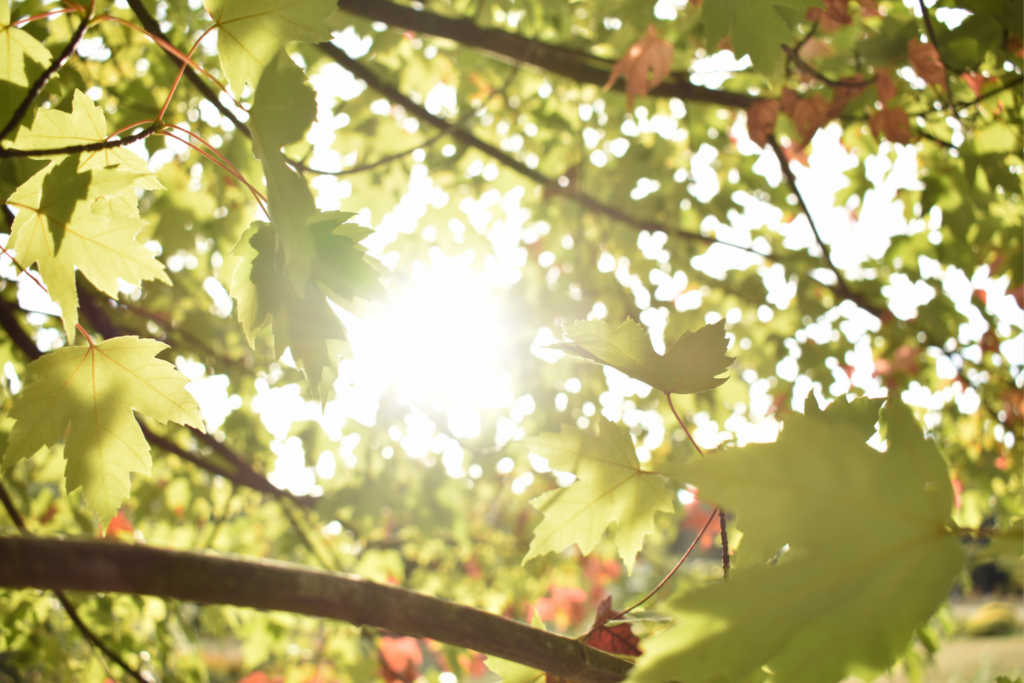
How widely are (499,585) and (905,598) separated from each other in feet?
20.3

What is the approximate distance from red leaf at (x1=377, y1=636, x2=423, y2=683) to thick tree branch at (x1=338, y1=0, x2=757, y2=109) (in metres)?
2.54

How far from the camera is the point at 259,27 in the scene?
0.89 m

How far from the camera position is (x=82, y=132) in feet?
3.04

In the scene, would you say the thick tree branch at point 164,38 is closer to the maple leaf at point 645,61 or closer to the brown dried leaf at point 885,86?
the maple leaf at point 645,61

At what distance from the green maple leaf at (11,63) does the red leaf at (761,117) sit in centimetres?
188

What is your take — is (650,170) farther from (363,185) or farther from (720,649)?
(720,649)

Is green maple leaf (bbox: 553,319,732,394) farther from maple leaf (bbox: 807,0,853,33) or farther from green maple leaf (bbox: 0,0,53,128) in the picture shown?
maple leaf (bbox: 807,0,853,33)

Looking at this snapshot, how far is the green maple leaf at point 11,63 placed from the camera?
91 cm

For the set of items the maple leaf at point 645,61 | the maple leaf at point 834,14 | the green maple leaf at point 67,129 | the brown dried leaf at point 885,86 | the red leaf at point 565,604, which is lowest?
the red leaf at point 565,604

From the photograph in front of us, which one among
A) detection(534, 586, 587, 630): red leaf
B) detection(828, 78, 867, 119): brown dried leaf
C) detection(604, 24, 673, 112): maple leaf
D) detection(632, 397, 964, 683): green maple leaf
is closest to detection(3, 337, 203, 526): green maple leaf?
detection(632, 397, 964, 683): green maple leaf

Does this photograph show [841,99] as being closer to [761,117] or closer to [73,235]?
[761,117]

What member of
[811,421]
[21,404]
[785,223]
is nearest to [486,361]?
[785,223]

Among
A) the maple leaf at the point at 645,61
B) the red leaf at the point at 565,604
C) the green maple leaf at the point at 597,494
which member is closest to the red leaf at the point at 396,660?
the green maple leaf at the point at 597,494

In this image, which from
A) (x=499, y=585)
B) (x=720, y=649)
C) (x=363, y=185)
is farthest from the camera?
(x=499, y=585)
